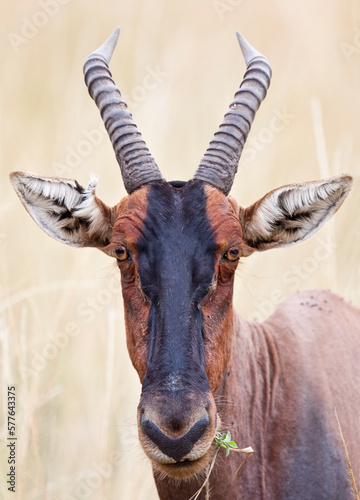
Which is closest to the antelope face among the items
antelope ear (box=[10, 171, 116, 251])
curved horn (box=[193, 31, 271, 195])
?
curved horn (box=[193, 31, 271, 195])

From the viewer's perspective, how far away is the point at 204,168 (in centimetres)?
643

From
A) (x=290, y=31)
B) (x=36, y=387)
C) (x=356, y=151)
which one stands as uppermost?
(x=290, y=31)

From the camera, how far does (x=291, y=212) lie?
6633 millimetres

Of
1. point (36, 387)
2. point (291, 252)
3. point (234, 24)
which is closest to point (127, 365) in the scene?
point (36, 387)

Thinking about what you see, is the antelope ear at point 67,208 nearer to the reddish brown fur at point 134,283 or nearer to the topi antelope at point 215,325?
the topi antelope at point 215,325

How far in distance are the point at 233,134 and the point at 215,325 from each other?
5.57 feet

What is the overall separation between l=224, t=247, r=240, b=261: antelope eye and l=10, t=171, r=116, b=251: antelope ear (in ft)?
3.94

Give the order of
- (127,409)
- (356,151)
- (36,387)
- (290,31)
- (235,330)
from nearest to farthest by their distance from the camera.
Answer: (235,330)
(36,387)
(127,409)
(356,151)
(290,31)

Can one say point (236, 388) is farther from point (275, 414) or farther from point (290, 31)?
point (290, 31)

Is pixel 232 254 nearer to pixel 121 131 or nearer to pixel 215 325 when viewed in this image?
pixel 215 325

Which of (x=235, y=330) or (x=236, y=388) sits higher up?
(x=235, y=330)

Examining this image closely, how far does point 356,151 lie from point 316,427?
28.2ft

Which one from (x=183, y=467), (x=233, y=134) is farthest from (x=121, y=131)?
(x=183, y=467)

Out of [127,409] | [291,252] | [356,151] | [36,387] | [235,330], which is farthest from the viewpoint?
[356,151]
